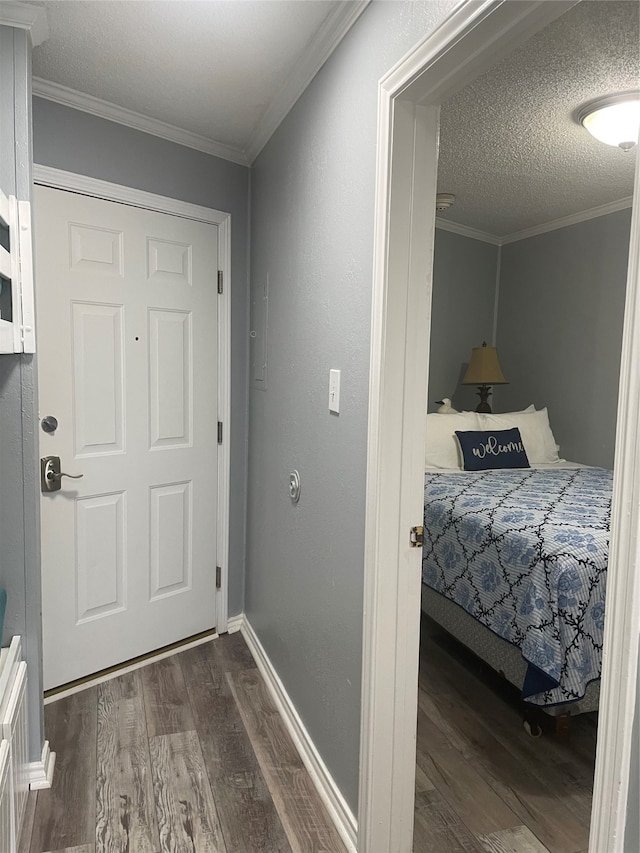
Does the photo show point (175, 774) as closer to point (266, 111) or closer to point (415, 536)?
point (415, 536)

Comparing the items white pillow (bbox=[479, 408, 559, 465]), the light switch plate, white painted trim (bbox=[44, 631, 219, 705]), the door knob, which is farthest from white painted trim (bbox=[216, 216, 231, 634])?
white pillow (bbox=[479, 408, 559, 465])

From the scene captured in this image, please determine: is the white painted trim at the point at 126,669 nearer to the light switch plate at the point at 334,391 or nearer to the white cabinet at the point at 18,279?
the white cabinet at the point at 18,279

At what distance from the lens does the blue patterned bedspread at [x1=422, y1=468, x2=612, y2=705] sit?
1.95 meters

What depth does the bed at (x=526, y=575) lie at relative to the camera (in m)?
1.95

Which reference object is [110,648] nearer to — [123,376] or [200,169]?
[123,376]

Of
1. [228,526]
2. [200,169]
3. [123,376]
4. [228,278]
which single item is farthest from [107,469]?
[200,169]

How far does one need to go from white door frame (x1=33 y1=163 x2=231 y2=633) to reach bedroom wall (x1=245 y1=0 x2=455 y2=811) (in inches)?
9.4

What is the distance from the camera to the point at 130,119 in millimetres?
2283

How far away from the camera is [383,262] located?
1361 millimetres

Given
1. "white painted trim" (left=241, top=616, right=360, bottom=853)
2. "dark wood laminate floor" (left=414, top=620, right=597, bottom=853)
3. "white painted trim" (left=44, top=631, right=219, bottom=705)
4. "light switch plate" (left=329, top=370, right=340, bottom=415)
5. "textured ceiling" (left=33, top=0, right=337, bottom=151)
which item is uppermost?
"textured ceiling" (left=33, top=0, right=337, bottom=151)

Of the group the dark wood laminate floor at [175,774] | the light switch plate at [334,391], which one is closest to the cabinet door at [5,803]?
the dark wood laminate floor at [175,774]

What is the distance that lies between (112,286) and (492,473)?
2.23 m

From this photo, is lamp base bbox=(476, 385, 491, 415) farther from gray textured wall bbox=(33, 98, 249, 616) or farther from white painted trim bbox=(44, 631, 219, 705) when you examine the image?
white painted trim bbox=(44, 631, 219, 705)

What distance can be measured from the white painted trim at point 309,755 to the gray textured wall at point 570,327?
2781mm
